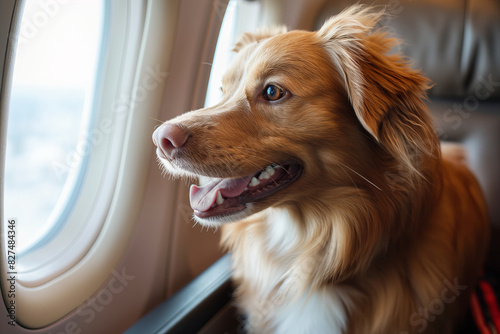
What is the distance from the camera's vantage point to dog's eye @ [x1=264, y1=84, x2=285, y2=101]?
0.96 metres

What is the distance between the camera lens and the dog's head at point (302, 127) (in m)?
0.90

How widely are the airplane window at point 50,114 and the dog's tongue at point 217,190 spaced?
43 cm

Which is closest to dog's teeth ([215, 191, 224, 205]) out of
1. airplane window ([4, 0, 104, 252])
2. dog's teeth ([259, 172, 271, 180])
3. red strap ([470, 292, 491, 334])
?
dog's teeth ([259, 172, 271, 180])

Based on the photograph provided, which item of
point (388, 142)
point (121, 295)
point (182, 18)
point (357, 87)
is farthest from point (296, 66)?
point (121, 295)

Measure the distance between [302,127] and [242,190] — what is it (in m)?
0.22

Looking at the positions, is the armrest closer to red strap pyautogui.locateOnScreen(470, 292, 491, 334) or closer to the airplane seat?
red strap pyautogui.locateOnScreen(470, 292, 491, 334)

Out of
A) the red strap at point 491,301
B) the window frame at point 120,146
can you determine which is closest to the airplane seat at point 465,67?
the red strap at point 491,301

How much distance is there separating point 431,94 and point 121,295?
1560 mm

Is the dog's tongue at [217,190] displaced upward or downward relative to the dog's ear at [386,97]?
downward

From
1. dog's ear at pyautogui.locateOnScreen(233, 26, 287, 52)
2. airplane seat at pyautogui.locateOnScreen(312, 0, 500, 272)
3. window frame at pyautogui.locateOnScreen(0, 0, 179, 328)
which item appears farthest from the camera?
airplane seat at pyautogui.locateOnScreen(312, 0, 500, 272)

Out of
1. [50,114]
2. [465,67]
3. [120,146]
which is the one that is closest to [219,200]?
[120,146]

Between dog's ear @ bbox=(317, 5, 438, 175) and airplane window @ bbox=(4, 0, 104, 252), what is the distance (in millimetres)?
735

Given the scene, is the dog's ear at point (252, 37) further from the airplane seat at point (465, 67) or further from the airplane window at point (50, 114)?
the airplane seat at point (465, 67)

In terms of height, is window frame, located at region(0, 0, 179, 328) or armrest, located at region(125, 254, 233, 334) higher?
window frame, located at region(0, 0, 179, 328)
